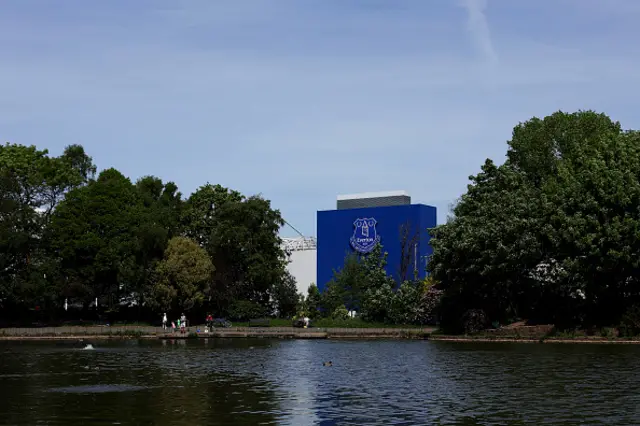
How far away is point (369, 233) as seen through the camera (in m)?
104

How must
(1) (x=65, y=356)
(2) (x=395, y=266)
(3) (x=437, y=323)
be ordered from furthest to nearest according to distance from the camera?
1. (2) (x=395, y=266)
2. (3) (x=437, y=323)
3. (1) (x=65, y=356)

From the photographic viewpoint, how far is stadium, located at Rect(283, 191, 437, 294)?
331 ft

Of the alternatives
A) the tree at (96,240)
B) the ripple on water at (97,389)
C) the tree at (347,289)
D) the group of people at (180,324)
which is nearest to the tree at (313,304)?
the tree at (347,289)

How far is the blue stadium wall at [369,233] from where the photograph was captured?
3989 inches

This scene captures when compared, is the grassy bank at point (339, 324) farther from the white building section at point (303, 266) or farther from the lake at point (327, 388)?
the lake at point (327, 388)

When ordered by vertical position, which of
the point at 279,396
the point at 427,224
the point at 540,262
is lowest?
the point at 279,396

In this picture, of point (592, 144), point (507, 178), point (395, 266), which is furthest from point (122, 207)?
point (592, 144)

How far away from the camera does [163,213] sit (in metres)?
98.6

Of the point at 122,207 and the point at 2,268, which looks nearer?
the point at 2,268

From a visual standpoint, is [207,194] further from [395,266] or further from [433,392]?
[433,392]

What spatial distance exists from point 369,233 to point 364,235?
2.41 ft

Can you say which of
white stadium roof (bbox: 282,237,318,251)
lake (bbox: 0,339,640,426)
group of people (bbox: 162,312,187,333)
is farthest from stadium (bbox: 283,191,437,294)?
lake (bbox: 0,339,640,426)

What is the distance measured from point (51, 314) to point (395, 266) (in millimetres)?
38956

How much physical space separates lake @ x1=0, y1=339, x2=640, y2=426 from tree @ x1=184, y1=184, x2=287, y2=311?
4080 cm
